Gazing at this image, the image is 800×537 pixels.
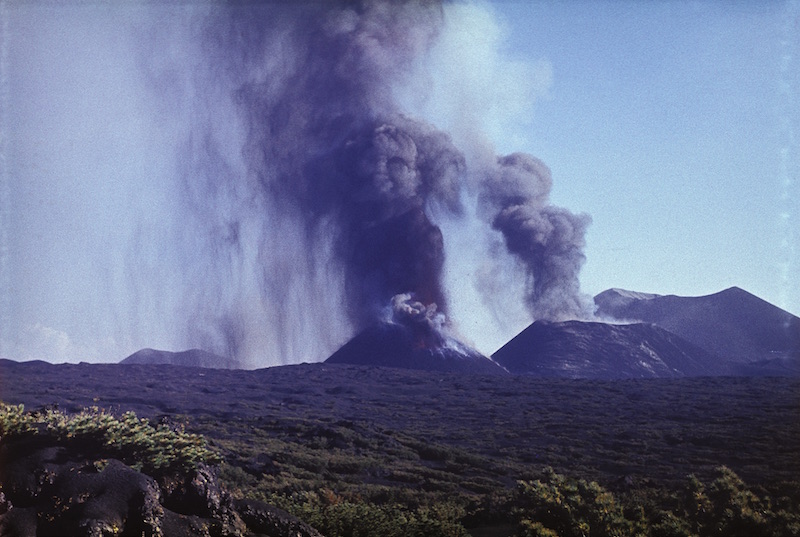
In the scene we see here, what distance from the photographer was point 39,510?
12336mm

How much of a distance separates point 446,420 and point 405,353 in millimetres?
53982

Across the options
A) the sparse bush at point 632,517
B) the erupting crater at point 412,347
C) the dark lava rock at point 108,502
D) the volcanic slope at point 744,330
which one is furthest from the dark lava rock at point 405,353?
the dark lava rock at point 108,502

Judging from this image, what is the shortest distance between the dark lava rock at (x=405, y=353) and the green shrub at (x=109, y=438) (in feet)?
339

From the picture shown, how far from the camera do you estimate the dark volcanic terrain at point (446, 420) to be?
134ft

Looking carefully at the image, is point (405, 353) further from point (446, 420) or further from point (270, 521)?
point (270, 521)

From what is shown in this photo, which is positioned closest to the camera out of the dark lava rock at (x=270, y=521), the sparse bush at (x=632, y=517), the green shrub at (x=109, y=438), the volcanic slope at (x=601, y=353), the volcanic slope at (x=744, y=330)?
the green shrub at (x=109, y=438)

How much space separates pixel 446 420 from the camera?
222 ft

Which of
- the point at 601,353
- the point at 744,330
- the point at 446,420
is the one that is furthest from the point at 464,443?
the point at 744,330

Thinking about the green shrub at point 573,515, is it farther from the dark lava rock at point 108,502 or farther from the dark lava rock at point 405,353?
the dark lava rock at point 405,353

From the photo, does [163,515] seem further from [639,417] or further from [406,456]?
[639,417]

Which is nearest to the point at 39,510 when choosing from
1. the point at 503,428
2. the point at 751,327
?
the point at 503,428

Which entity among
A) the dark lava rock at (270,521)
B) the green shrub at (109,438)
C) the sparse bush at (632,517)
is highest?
the green shrub at (109,438)

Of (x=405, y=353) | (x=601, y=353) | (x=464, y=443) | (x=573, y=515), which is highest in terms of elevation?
(x=405, y=353)

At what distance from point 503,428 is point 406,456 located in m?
16.9
